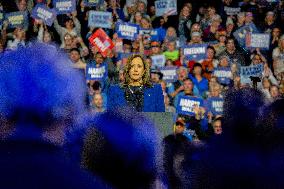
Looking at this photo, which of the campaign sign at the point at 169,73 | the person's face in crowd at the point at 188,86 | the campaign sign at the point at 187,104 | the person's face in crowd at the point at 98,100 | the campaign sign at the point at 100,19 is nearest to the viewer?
the person's face in crowd at the point at 98,100

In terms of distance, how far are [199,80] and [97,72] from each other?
66.8 inches

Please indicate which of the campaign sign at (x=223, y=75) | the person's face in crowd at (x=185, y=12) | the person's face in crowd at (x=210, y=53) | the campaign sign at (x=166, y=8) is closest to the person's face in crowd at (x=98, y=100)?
the campaign sign at (x=223, y=75)

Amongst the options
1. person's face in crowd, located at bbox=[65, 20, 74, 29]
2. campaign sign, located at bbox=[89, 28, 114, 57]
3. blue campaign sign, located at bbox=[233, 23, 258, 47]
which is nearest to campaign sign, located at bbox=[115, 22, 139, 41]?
campaign sign, located at bbox=[89, 28, 114, 57]

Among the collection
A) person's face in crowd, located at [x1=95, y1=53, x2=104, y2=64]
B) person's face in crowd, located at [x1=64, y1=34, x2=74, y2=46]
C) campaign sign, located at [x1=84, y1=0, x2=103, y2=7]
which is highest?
campaign sign, located at [x1=84, y1=0, x2=103, y2=7]

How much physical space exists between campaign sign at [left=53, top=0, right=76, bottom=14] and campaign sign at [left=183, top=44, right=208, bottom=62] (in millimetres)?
2266

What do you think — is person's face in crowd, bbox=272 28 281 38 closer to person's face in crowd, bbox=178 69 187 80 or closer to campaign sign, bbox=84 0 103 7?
person's face in crowd, bbox=178 69 187 80

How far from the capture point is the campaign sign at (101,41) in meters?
8.82

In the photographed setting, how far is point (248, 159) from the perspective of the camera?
1.36 metres

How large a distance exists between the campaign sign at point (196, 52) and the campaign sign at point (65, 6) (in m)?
2.27

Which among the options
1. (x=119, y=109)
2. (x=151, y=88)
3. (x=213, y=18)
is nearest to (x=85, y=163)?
(x=119, y=109)

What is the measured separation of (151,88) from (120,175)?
329cm

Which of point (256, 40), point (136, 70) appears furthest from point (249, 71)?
point (136, 70)

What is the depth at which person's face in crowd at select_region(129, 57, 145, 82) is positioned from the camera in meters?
4.83

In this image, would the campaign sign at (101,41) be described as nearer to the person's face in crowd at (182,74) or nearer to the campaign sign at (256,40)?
the person's face in crowd at (182,74)
